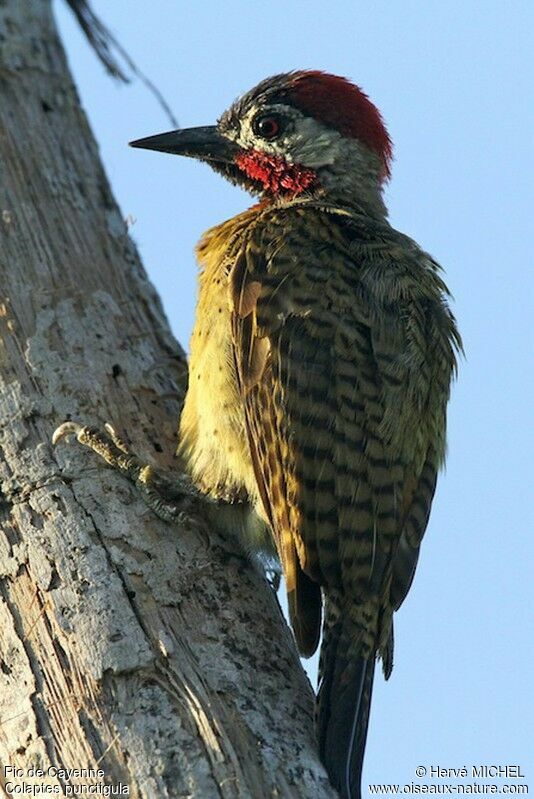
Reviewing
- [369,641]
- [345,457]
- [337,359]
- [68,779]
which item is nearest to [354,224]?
[337,359]

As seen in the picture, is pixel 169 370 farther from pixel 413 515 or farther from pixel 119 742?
pixel 119 742

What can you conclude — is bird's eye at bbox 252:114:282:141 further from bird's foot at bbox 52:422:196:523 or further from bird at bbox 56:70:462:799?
bird's foot at bbox 52:422:196:523

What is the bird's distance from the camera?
4.14 metres

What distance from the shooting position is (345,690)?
3.88 meters

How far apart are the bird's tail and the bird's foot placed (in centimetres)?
61

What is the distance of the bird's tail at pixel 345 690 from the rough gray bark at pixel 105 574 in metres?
0.07

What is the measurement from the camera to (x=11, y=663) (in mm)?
3617

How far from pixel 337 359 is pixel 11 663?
1.57 m

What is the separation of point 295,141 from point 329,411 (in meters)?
1.83

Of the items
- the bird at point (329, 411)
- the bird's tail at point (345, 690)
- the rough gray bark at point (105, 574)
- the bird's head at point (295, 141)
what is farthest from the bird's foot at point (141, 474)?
the bird's head at point (295, 141)

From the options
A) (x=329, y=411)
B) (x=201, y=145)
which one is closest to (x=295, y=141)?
(x=201, y=145)

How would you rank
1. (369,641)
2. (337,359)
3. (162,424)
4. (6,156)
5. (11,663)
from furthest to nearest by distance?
(6,156) < (162,424) < (337,359) < (369,641) < (11,663)

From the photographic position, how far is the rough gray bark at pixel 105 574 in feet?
10.9

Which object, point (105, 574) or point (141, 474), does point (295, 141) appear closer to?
point (141, 474)
